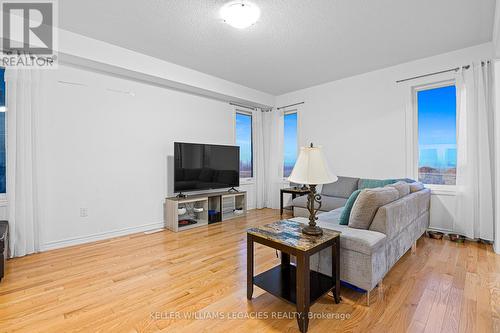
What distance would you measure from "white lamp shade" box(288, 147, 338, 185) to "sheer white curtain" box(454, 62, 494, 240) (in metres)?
2.71

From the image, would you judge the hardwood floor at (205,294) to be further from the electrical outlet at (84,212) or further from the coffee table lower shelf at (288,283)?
the electrical outlet at (84,212)

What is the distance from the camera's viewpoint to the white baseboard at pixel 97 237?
Result: 3072 millimetres

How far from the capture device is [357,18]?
2.65m

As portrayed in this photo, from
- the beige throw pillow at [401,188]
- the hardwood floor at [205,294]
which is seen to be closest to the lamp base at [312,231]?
the hardwood floor at [205,294]

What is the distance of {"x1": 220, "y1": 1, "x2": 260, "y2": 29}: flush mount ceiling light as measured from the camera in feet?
7.86

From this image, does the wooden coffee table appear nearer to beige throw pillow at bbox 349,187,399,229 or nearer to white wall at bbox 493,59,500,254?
beige throw pillow at bbox 349,187,399,229

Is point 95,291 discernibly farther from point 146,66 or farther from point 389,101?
point 389,101

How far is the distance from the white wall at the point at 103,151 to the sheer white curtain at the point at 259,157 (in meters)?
1.76

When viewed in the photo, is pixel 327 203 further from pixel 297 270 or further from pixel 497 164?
pixel 297 270

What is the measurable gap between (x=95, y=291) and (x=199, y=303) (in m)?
0.97

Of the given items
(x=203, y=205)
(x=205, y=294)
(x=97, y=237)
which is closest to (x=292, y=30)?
(x=205, y=294)

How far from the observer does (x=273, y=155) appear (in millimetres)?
5910

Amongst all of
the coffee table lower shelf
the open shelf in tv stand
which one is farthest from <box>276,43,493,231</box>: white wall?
the coffee table lower shelf

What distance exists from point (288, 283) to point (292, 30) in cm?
276
